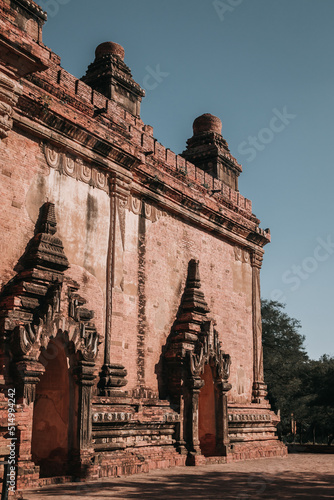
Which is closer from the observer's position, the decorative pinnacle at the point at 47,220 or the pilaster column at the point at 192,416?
the decorative pinnacle at the point at 47,220

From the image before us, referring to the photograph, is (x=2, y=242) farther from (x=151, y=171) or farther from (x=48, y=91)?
(x=151, y=171)

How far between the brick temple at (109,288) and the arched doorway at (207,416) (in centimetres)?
4

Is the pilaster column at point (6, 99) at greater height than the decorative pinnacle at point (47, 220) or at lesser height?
greater

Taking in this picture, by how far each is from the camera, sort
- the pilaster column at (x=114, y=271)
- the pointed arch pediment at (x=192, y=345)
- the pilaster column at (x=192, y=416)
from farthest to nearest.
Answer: the pointed arch pediment at (x=192, y=345), the pilaster column at (x=192, y=416), the pilaster column at (x=114, y=271)

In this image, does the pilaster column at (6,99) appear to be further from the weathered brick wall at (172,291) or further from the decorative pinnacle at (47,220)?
the weathered brick wall at (172,291)

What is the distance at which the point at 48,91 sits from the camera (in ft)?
39.4

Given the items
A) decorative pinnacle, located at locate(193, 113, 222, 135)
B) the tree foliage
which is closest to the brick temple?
decorative pinnacle, located at locate(193, 113, 222, 135)

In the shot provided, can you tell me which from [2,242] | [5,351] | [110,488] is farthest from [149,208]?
[110,488]

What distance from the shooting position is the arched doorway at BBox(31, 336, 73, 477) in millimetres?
10453

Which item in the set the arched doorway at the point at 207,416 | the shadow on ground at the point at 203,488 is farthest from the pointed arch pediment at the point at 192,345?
the shadow on ground at the point at 203,488

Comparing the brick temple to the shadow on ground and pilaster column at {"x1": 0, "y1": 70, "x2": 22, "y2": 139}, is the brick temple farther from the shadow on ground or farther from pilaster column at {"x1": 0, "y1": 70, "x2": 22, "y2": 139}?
the shadow on ground

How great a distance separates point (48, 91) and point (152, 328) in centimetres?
630

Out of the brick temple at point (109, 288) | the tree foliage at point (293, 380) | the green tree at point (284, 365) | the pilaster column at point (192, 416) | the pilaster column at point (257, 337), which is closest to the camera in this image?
the brick temple at point (109, 288)

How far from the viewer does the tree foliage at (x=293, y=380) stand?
90.4 ft
